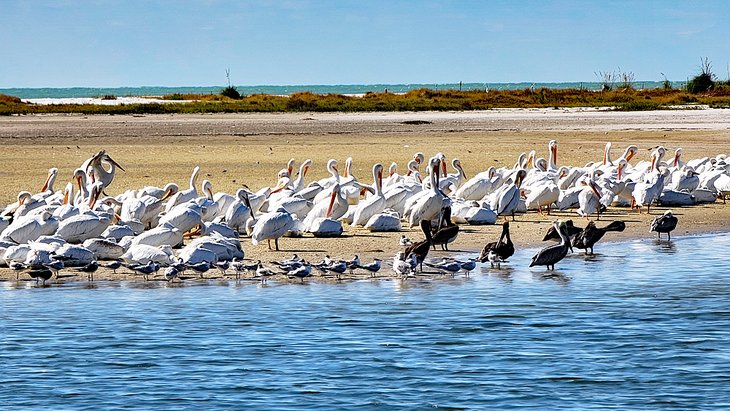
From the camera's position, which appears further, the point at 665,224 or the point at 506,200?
the point at 506,200

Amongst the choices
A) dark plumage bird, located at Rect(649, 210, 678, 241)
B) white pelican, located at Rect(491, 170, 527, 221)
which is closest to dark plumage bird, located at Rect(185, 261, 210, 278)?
white pelican, located at Rect(491, 170, 527, 221)

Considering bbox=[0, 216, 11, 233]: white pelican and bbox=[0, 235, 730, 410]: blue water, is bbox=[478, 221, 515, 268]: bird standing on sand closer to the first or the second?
bbox=[0, 235, 730, 410]: blue water

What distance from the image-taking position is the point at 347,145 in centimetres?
2605

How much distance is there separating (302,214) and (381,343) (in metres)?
5.68

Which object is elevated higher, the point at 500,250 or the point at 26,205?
the point at 26,205

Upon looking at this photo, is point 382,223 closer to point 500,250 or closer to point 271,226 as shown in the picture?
point 271,226

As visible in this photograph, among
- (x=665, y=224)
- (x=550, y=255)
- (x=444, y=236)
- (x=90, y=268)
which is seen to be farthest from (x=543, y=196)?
(x=90, y=268)

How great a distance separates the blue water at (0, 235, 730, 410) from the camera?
674cm

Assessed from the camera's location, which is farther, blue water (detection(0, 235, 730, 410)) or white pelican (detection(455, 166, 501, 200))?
white pelican (detection(455, 166, 501, 200))

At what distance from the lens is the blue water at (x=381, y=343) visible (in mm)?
6740

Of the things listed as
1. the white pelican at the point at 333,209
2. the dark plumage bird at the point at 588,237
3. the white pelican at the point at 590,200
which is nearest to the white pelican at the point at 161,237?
the white pelican at the point at 333,209

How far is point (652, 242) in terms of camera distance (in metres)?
12.7

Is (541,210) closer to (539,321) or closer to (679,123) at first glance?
(539,321)

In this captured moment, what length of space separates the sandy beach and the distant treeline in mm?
3222
